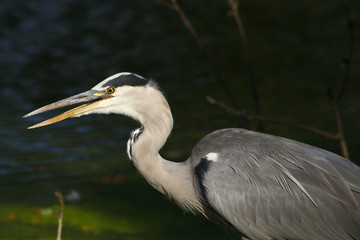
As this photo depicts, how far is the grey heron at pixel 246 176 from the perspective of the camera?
179 inches

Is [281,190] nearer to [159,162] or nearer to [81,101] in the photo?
[159,162]

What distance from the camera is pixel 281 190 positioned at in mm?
4637

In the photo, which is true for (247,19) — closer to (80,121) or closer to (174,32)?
(174,32)

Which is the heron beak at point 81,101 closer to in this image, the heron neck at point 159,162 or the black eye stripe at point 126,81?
the black eye stripe at point 126,81

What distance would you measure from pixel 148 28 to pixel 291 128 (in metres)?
4.07

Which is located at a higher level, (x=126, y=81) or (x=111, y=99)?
(x=126, y=81)

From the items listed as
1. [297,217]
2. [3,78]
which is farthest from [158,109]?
[3,78]

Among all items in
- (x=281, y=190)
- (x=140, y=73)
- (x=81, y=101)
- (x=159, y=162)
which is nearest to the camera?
(x=281, y=190)

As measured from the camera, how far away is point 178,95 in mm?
9148

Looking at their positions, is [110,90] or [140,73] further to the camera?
[140,73]

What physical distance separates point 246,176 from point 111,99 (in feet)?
3.21

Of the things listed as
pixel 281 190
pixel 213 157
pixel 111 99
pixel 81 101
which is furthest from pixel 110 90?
pixel 281 190

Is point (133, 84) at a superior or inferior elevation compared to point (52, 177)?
superior

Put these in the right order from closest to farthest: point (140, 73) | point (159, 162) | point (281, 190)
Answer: point (281, 190) < point (159, 162) < point (140, 73)
